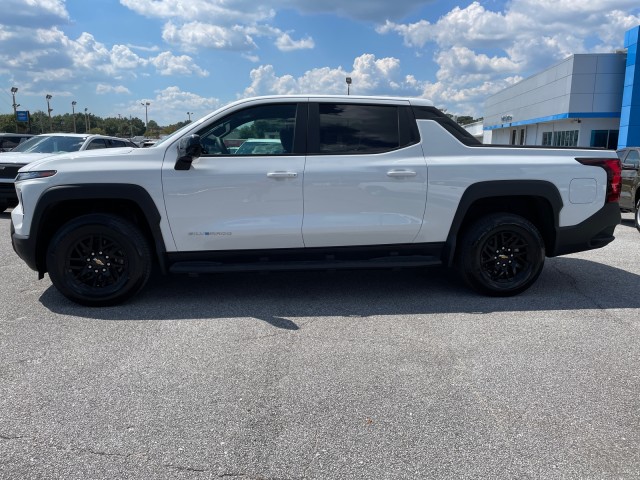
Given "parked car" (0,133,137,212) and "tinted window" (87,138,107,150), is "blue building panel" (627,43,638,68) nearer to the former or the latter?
"parked car" (0,133,137,212)

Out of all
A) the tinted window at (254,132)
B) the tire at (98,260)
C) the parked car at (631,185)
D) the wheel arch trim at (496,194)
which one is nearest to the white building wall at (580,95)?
the parked car at (631,185)

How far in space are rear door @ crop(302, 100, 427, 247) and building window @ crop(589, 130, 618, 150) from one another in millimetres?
30816

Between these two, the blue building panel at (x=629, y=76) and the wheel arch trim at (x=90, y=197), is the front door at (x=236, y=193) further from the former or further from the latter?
the blue building panel at (x=629, y=76)

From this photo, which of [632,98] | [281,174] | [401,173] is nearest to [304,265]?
[281,174]

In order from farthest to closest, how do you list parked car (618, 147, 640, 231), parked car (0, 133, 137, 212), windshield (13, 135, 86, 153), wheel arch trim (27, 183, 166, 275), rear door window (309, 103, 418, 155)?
windshield (13, 135, 86, 153), parked car (0, 133, 137, 212), parked car (618, 147, 640, 231), rear door window (309, 103, 418, 155), wheel arch trim (27, 183, 166, 275)

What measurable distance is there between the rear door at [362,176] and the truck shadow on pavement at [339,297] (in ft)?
2.08

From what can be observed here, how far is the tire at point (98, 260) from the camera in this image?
4750mm

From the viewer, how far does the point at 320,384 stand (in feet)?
11.3

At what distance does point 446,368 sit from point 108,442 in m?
2.24

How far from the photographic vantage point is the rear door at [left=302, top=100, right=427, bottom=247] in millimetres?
4902

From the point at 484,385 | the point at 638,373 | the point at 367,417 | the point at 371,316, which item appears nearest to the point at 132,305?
the point at 371,316

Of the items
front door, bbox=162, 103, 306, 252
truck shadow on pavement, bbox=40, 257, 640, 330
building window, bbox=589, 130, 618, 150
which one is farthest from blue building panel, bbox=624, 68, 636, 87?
front door, bbox=162, 103, 306, 252

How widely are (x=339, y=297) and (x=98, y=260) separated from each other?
2362 millimetres

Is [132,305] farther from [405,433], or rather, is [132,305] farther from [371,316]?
Answer: [405,433]
